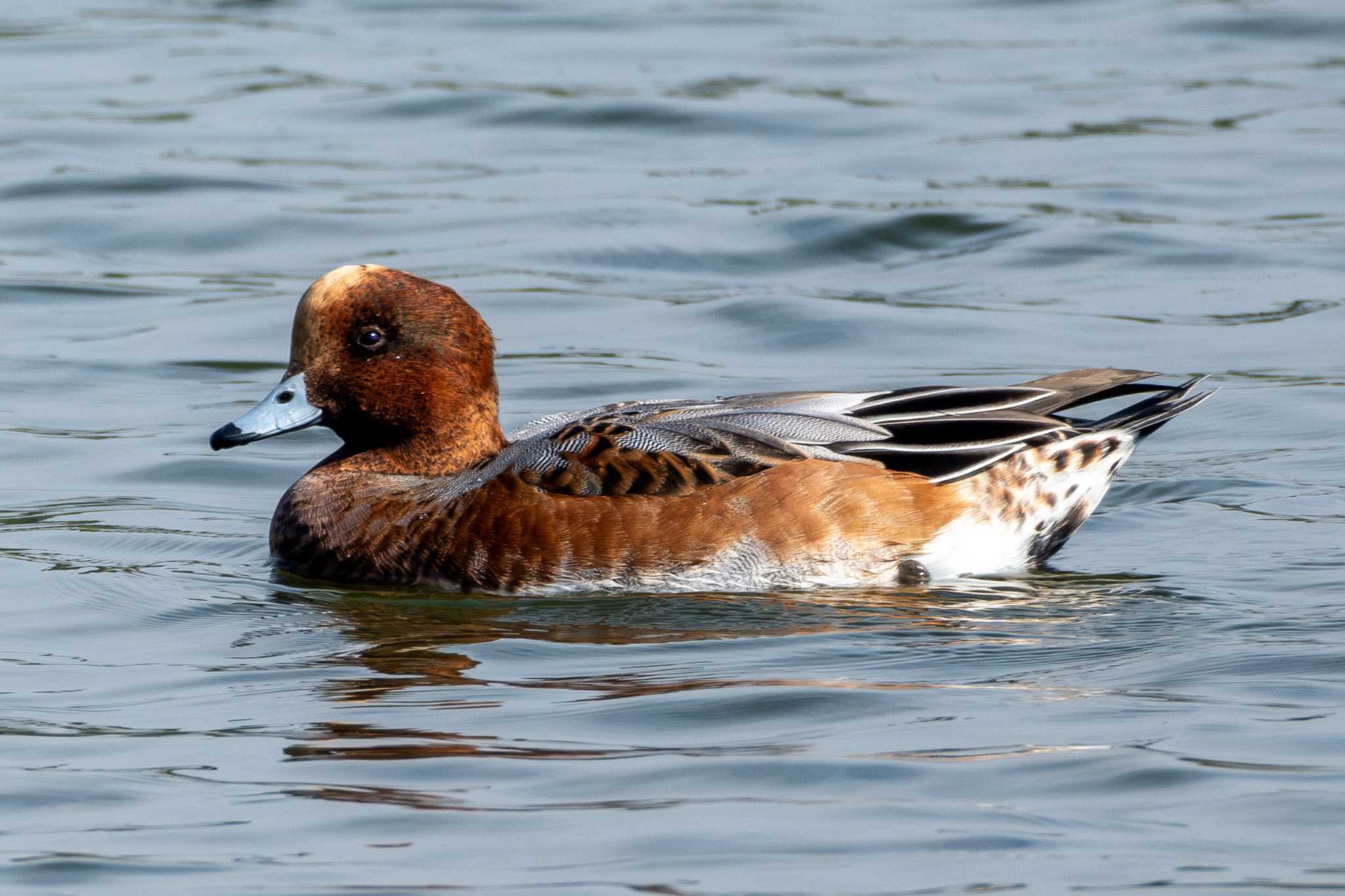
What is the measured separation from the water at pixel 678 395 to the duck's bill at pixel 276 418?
45 centimetres

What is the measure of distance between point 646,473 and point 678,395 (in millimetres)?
2934

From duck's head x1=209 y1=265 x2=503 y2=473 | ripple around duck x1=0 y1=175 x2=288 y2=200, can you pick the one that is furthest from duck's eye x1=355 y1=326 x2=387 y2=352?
ripple around duck x1=0 y1=175 x2=288 y2=200

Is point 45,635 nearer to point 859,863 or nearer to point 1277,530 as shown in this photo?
point 859,863

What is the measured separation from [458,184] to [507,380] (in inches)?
146

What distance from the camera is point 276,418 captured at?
23.0ft

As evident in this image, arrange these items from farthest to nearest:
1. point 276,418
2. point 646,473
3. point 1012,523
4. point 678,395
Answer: point 678,395 → point 276,418 → point 1012,523 → point 646,473

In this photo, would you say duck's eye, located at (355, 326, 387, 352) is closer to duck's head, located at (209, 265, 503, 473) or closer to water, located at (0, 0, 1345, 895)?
duck's head, located at (209, 265, 503, 473)

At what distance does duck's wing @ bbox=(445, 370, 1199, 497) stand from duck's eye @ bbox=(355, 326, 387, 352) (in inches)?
19.6

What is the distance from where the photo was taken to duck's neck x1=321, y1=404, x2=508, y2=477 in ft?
23.4

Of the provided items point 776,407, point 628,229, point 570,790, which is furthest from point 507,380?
point 570,790

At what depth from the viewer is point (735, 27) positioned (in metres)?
17.4

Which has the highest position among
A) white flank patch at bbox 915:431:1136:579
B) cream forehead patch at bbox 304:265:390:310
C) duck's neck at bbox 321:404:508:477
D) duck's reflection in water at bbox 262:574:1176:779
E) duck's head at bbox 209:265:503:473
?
cream forehead patch at bbox 304:265:390:310

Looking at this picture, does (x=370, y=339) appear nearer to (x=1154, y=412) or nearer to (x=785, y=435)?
(x=785, y=435)

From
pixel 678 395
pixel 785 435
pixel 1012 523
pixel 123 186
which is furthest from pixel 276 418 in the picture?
pixel 123 186
